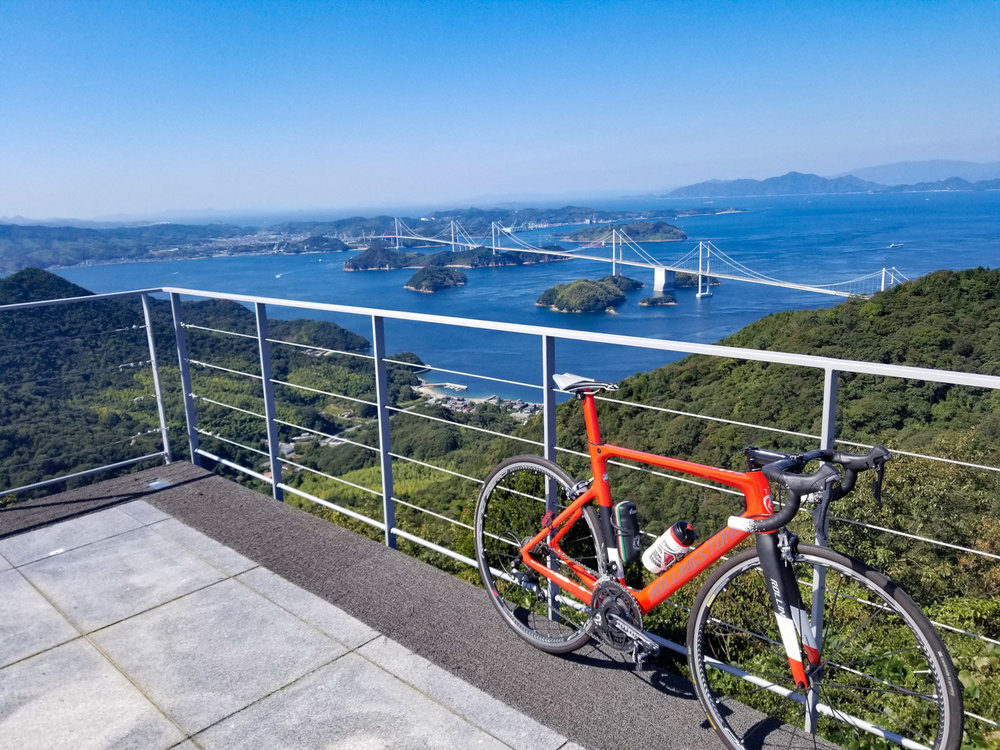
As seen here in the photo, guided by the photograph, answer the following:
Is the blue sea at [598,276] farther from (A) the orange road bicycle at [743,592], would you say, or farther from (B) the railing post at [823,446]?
(B) the railing post at [823,446]

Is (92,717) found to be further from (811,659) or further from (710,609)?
(811,659)

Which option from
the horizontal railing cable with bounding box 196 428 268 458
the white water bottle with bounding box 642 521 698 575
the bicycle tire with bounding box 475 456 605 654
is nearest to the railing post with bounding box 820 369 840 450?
the white water bottle with bounding box 642 521 698 575

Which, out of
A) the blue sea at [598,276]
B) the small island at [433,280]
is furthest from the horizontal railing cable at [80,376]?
the small island at [433,280]

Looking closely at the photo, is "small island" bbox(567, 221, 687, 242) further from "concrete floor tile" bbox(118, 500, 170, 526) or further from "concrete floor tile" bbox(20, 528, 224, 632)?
"concrete floor tile" bbox(20, 528, 224, 632)

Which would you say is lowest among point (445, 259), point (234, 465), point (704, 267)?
point (704, 267)

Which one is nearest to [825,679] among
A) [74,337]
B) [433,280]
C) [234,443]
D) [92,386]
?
[234,443]

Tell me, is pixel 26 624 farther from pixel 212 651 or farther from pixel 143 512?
pixel 143 512

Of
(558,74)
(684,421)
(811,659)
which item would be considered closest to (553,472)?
(811,659)
